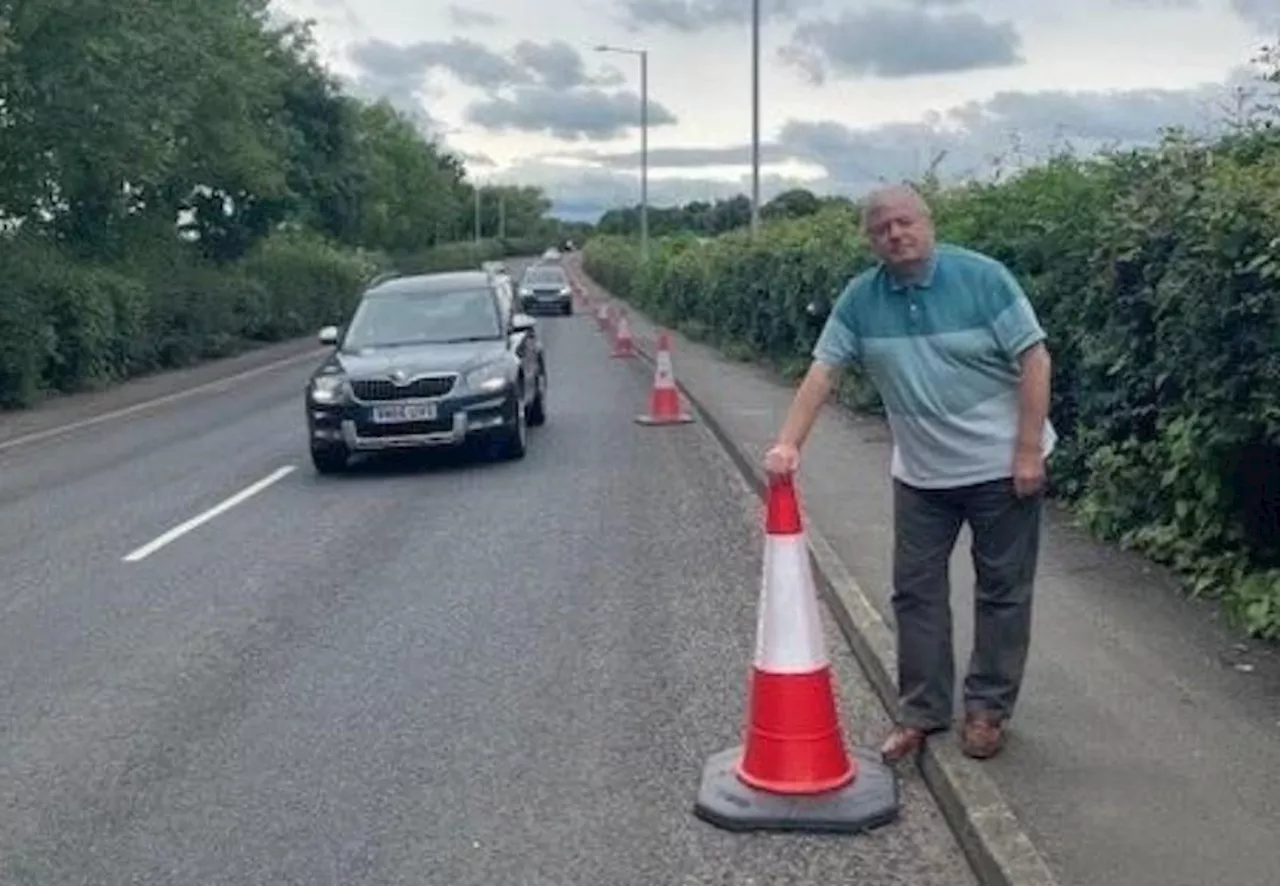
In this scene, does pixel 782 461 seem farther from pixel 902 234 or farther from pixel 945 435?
pixel 902 234

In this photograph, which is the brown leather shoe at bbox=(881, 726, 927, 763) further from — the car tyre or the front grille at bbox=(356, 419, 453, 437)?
the car tyre

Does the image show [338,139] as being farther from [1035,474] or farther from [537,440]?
Result: [1035,474]

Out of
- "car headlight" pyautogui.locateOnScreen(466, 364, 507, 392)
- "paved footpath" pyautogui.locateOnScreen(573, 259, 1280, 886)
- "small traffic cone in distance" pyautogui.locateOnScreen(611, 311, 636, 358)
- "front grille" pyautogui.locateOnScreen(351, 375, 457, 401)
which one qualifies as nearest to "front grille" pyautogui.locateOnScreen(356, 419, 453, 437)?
"front grille" pyautogui.locateOnScreen(351, 375, 457, 401)

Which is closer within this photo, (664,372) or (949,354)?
(949,354)

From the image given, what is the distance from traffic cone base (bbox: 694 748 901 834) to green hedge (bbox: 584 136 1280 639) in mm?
2401

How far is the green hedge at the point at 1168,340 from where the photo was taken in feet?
25.8

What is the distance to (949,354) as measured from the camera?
231 inches

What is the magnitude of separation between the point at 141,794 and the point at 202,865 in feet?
2.73

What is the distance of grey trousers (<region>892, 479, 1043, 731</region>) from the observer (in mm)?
5980

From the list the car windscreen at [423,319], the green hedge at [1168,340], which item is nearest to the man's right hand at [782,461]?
the green hedge at [1168,340]

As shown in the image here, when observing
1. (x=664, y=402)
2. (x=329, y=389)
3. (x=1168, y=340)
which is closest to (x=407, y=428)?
(x=329, y=389)

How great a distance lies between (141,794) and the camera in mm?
6141

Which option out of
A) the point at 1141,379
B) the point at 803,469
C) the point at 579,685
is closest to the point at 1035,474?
the point at 579,685

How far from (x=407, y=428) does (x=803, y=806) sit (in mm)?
10091
